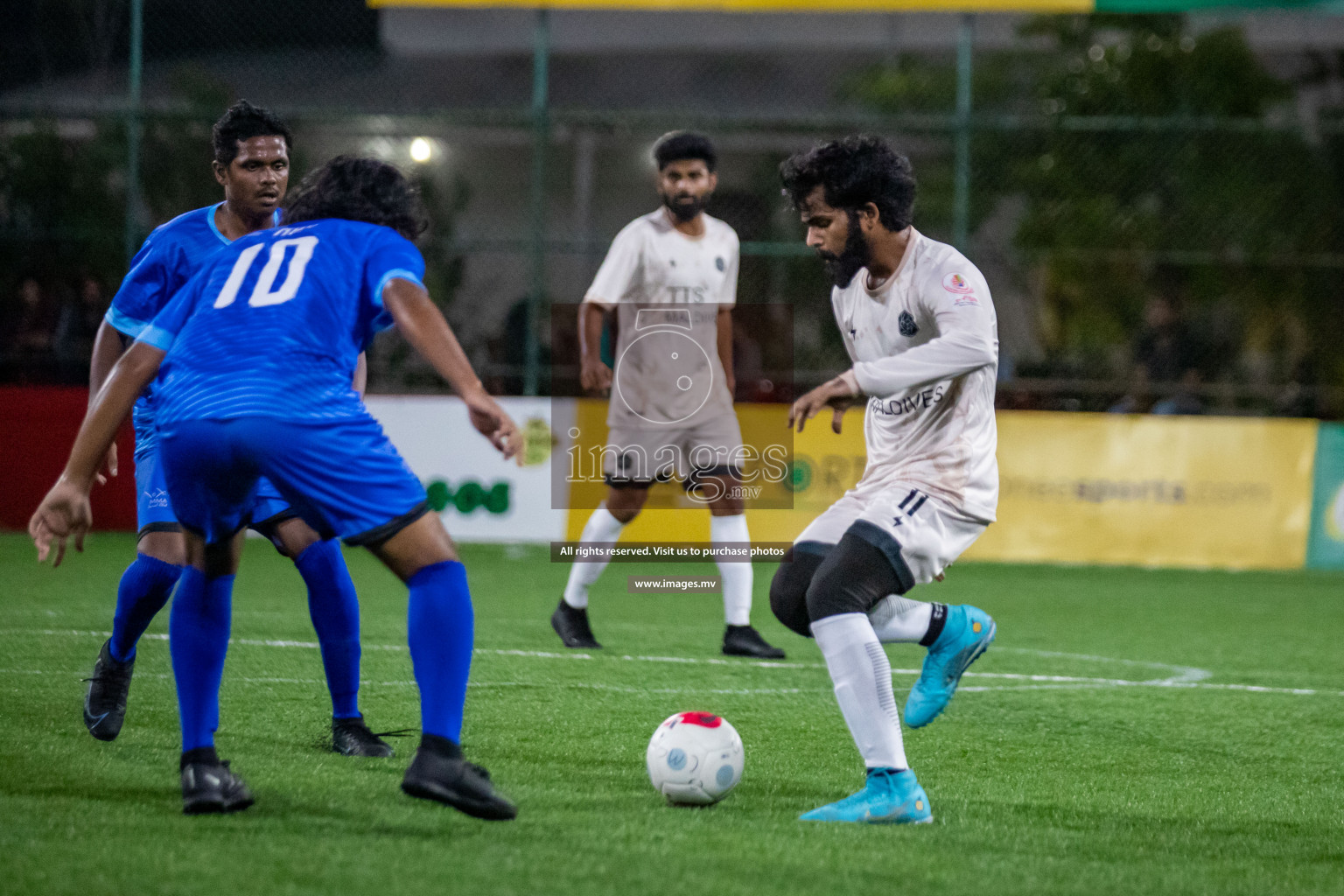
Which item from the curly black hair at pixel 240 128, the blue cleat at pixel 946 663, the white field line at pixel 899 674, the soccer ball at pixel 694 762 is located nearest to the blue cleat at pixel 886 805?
the soccer ball at pixel 694 762

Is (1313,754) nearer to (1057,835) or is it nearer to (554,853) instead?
(1057,835)

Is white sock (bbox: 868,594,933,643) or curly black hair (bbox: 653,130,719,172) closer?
white sock (bbox: 868,594,933,643)

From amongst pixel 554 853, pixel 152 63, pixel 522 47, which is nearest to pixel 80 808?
pixel 554 853

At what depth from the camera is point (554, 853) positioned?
11.9ft

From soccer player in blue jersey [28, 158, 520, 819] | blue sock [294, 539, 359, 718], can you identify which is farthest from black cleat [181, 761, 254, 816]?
blue sock [294, 539, 359, 718]

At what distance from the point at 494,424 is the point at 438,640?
0.57 metres

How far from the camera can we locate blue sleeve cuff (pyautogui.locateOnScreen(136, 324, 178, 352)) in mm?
3842

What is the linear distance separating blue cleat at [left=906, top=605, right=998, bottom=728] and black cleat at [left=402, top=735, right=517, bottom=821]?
140 cm

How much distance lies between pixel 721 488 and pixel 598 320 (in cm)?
100

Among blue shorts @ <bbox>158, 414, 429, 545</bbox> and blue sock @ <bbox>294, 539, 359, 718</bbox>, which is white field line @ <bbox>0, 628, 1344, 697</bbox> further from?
blue shorts @ <bbox>158, 414, 429, 545</bbox>

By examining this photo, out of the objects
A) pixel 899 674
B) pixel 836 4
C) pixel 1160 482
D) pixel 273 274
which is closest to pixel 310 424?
pixel 273 274

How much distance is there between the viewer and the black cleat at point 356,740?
15.7 feet

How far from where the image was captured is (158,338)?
3852mm

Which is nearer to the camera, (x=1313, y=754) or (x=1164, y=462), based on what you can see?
(x=1313, y=754)
